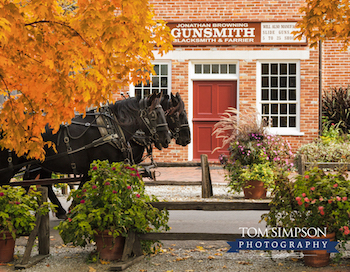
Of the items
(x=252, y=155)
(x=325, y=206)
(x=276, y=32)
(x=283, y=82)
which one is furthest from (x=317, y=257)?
(x=276, y=32)

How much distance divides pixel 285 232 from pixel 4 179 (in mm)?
3865

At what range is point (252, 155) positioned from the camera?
9.26m

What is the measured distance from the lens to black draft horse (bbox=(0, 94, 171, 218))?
259 inches

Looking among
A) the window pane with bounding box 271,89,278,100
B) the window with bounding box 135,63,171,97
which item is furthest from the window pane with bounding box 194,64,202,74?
the window pane with bounding box 271,89,278,100

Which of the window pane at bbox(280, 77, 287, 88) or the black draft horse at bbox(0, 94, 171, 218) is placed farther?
the window pane at bbox(280, 77, 287, 88)

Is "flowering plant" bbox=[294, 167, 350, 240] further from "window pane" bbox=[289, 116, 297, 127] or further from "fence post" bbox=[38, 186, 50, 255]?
"window pane" bbox=[289, 116, 297, 127]

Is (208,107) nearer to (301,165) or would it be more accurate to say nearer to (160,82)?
(160,82)

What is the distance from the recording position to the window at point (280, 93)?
1536 centimetres

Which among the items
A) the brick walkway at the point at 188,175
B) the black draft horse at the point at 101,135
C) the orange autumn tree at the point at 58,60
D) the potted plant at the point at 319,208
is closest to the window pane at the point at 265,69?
the brick walkway at the point at 188,175

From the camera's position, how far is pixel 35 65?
4344mm

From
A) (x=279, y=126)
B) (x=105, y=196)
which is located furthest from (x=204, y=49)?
(x=105, y=196)

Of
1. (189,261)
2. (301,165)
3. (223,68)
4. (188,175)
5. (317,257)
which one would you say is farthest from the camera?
(223,68)

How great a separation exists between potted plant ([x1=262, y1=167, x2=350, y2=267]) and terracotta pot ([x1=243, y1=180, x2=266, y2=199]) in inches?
168

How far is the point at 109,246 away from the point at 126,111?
8.76 ft
